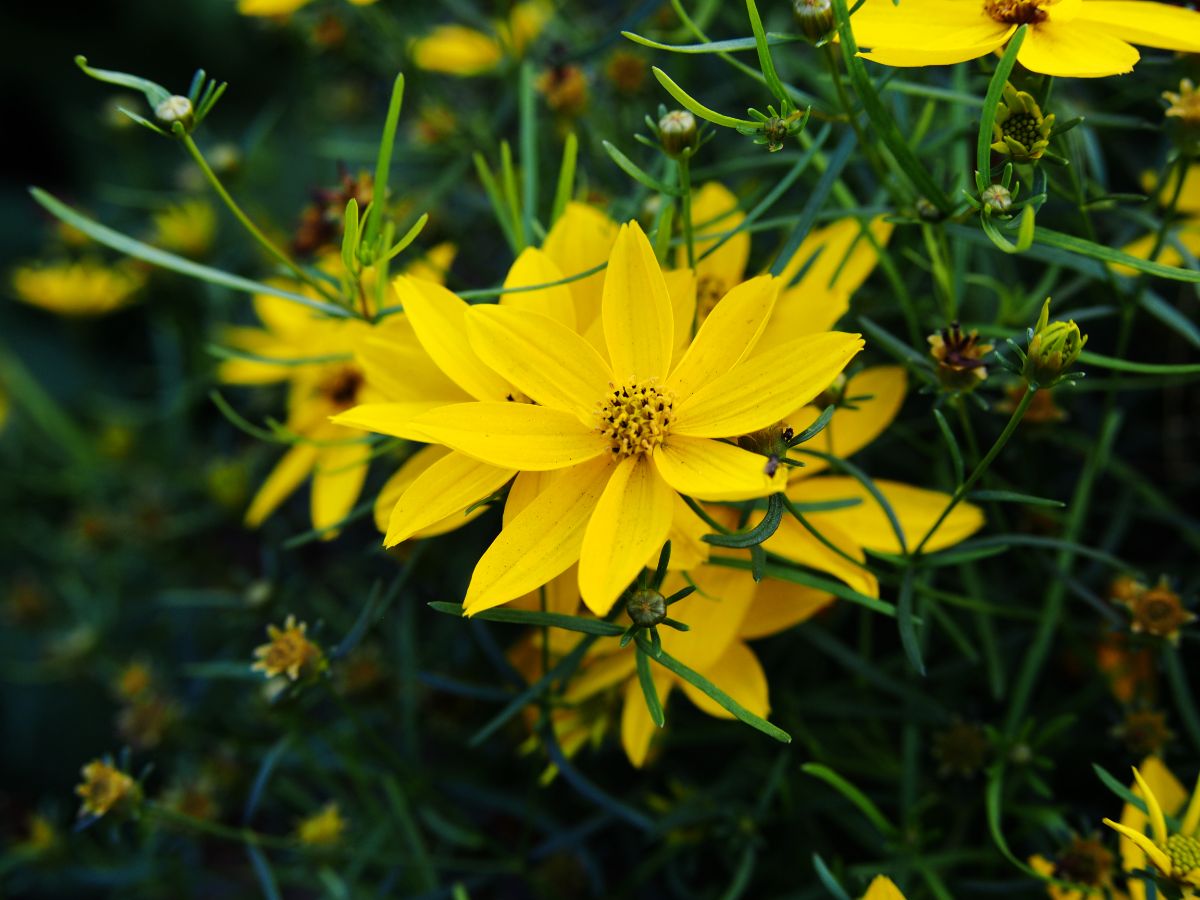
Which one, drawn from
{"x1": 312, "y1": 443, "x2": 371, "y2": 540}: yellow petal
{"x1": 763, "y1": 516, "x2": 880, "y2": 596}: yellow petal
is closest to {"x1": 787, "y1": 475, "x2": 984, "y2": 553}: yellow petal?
{"x1": 763, "y1": 516, "x2": 880, "y2": 596}: yellow petal

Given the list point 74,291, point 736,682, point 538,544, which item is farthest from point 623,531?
point 74,291

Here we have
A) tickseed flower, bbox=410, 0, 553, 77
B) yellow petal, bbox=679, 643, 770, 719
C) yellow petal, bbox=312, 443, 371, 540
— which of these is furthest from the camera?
tickseed flower, bbox=410, 0, 553, 77

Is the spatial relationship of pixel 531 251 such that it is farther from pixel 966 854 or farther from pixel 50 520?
pixel 50 520

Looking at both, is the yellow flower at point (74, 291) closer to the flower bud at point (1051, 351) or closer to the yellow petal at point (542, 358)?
the yellow petal at point (542, 358)

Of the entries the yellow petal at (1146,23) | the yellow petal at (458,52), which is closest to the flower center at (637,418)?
the yellow petal at (1146,23)

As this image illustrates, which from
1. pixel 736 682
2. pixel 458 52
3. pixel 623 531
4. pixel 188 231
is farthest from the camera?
pixel 188 231

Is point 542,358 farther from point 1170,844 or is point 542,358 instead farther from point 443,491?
point 1170,844

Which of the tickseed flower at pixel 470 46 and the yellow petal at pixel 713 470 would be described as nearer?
the yellow petal at pixel 713 470

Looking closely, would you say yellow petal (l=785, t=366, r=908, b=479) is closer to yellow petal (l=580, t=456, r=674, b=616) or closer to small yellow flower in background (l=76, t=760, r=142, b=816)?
yellow petal (l=580, t=456, r=674, b=616)
